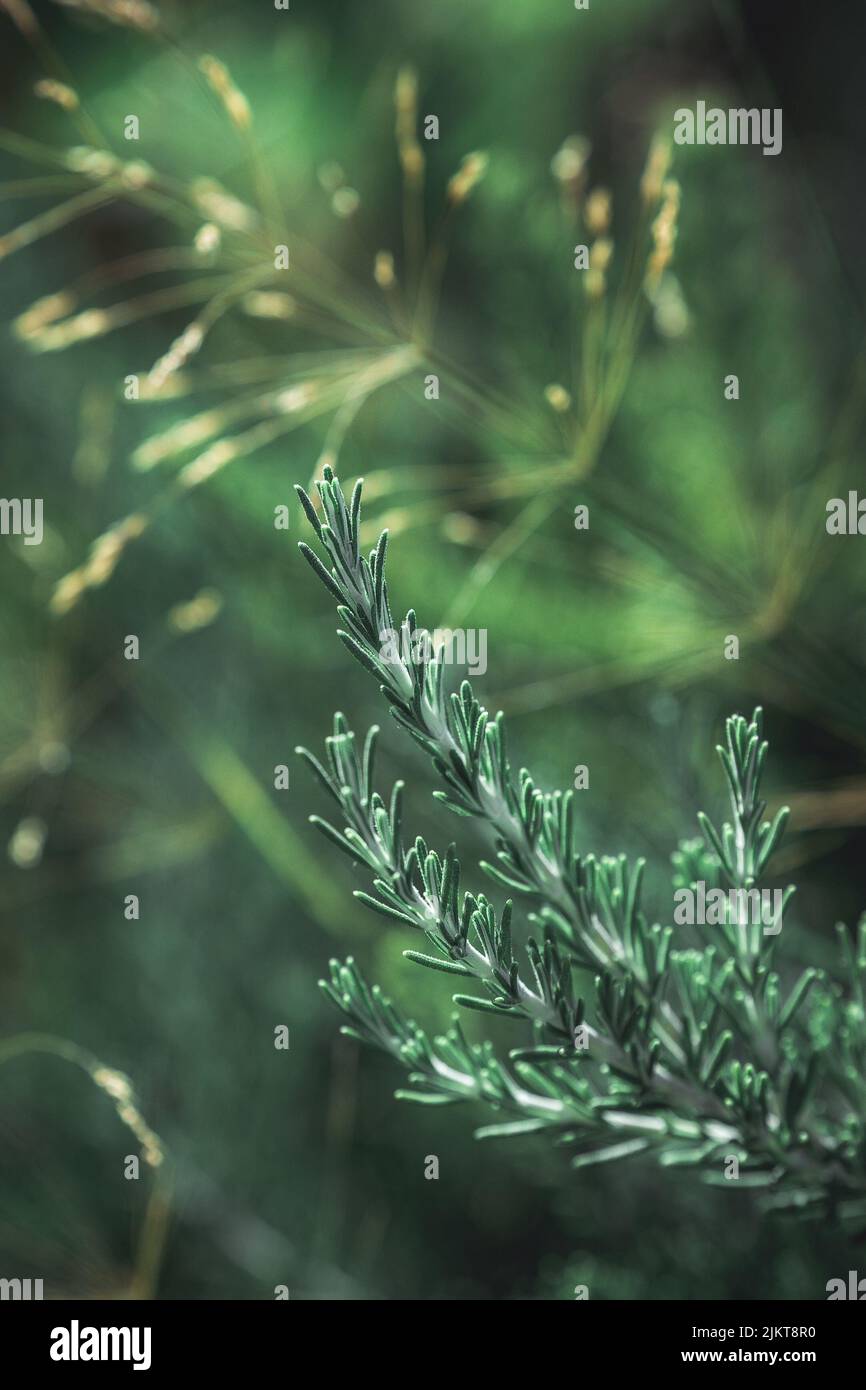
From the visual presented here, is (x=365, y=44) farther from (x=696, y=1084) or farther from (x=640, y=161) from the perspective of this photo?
(x=696, y=1084)

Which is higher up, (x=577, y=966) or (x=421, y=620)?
(x=421, y=620)

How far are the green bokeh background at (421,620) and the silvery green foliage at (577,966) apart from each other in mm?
206

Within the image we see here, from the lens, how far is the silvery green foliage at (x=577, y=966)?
0.40m

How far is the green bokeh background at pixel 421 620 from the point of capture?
753 millimetres

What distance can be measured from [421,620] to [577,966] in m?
0.43

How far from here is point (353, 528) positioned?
0.38 metres

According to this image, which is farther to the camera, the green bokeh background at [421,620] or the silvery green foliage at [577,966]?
the green bokeh background at [421,620]

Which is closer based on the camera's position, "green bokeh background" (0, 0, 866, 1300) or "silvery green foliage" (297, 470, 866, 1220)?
"silvery green foliage" (297, 470, 866, 1220)

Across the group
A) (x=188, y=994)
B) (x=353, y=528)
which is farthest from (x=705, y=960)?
(x=188, y=994)

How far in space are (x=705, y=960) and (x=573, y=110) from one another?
0.89 m

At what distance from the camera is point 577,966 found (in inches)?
17.5

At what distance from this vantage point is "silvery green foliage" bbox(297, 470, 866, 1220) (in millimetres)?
397

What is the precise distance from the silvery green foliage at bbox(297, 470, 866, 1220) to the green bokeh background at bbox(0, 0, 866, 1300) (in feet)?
0.68
